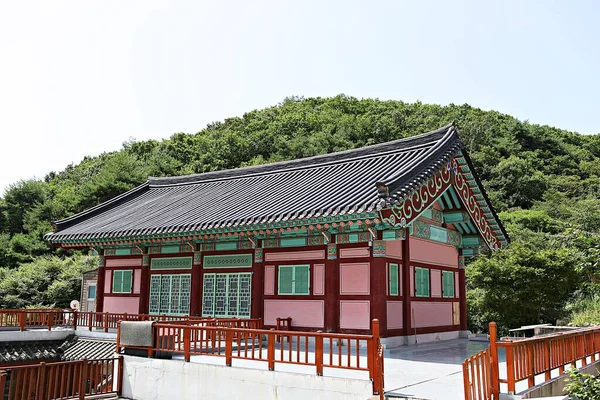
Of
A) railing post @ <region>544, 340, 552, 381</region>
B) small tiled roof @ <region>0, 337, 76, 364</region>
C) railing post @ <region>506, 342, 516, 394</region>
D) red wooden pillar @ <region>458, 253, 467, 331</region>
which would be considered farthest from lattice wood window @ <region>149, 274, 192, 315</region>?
railing post @ <region>506, 342, 516, 394</region>

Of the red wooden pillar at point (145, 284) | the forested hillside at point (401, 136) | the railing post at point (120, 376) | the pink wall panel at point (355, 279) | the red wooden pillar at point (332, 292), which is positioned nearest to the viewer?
the railing post at point (120, 376)

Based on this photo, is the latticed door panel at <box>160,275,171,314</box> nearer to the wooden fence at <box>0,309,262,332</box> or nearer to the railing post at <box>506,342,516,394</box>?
the wooden fence at <box>0,309,262,332</box>

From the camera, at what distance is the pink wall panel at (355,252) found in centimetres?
1446

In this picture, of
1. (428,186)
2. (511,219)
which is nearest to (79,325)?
(428,186)

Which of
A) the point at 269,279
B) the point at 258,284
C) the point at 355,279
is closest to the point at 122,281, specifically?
the point at 258,284

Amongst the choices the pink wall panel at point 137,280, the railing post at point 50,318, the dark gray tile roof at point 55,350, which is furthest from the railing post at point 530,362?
the railing post at point 50,318

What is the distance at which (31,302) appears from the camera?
34.6 metres

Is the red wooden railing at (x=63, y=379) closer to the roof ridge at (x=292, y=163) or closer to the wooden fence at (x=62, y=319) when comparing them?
the wooden fence at (x=62, y=319)

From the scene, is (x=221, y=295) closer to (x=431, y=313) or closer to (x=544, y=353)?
(x=431, y=313)

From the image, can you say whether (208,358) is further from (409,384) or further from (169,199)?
(169,199)

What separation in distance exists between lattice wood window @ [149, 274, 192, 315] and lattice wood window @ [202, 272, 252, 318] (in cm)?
86

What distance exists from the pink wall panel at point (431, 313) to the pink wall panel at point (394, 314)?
77 centimetres

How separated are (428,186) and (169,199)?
12189 millimetres

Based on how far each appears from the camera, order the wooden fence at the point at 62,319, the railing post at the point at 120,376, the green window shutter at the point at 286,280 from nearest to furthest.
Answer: the railing post at the point at 120,376 < the green window shutter at the point at 286,280 < the wooden fence at the point at 62,319
